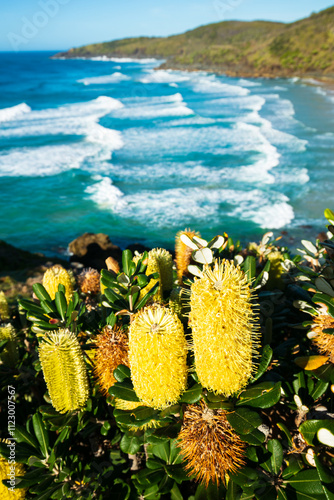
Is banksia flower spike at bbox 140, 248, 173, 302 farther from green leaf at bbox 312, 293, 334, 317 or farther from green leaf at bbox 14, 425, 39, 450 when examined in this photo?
green leaf at bbox 14, 425, 39, 450

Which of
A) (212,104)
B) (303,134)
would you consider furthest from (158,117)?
(303,134)

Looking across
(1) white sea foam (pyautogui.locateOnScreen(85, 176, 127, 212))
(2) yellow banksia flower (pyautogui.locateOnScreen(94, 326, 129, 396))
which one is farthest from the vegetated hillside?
(2) yellow banksia flower (pyautogui.locateOnScreen(94, 326, 129, 396))

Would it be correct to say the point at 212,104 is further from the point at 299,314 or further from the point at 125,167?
the point at 299,314

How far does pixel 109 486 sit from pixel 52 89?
73.1m

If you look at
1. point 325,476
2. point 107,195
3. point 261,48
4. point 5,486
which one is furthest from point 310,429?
point 261,48

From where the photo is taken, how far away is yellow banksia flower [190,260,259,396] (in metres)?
1.23

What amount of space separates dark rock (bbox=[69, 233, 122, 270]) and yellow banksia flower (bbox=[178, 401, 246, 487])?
12859 mm

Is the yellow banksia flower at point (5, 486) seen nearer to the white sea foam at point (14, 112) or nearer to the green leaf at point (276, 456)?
the green leaf at point (276, 456)

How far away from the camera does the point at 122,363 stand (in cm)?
173

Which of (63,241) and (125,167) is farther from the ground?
(125,167)

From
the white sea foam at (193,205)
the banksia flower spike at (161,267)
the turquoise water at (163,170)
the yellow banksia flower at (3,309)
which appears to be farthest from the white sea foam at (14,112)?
the banksia flower spike at (161,267)

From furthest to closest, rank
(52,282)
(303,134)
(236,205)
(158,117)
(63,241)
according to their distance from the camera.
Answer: (158,117) < (303,134) < (236,205) < (63,241) < (52,282)

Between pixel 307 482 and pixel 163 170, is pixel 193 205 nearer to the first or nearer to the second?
pixel 163 170

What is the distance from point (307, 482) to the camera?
140 centimetres
